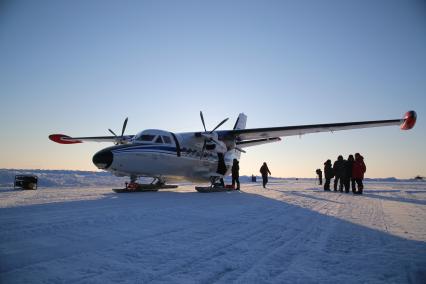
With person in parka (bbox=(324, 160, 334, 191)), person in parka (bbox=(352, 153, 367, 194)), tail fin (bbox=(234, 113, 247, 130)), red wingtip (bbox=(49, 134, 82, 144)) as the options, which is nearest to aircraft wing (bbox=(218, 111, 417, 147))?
person in parka (bbox=(352, 153, 367, 194))

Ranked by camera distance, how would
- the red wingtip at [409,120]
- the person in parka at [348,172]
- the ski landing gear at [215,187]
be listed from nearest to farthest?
the red wingtip at [409,120], the ski landing gear at [215,187], the person in parka at [348,172]

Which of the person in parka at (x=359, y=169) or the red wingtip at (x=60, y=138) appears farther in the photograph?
the red wingtip at (x=60, y=138)

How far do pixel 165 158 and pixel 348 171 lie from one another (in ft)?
35.8

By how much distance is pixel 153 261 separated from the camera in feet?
9.84

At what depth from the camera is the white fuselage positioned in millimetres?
12227

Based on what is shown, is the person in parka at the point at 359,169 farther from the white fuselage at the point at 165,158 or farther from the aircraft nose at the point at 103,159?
the aircraft nose at the point at 103,159

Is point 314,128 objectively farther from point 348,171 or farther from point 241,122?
point 241,122

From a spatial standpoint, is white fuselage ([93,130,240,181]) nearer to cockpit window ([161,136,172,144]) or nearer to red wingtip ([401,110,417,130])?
cockpit window ([161,136,172,144])

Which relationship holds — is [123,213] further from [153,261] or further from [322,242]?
[322,242]

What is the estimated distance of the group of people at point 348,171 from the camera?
593 inches

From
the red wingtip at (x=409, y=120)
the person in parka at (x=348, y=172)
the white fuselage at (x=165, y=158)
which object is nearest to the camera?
the red wingtip at (x=409, y=120)

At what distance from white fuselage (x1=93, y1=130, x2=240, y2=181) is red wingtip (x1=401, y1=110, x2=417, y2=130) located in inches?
371

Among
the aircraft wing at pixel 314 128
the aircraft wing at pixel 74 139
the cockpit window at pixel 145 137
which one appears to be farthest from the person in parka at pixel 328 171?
the aircraft wing at pixel 74 139

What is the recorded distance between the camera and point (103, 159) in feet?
38.3
